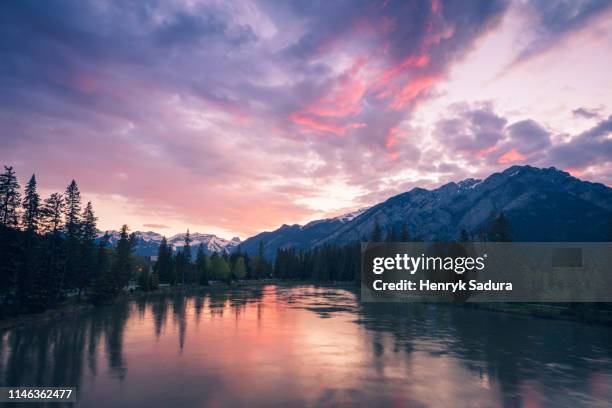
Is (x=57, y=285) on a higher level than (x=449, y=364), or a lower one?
higher

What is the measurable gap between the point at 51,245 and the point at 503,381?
68895 mm

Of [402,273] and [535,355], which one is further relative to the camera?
[402,273]

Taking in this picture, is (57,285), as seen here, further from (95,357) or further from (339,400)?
(339,400)

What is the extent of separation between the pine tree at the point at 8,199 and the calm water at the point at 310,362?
51.4 feet

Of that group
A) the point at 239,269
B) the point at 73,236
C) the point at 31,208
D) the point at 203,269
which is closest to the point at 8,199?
the point at 31,208

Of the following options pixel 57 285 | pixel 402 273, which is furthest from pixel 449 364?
pixel 402 273

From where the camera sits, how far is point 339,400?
2208cm

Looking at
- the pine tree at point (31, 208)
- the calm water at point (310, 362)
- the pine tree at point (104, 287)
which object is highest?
the pine tree at point (31, 208)

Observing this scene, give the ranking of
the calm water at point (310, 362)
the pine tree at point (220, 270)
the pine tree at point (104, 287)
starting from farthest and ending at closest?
1. the pine tree at point (220, 270)
2. the pine tree at point (104, 287)
3. the calm water at point (310, 362)

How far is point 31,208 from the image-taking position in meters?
58.4

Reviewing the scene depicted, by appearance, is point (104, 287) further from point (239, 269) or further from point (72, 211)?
point (239, 269)

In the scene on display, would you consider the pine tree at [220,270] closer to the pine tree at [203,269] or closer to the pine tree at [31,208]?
the pine tree at [203,269]

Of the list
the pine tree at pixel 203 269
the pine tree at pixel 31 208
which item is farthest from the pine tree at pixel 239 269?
the pine tree at pixel 31 208

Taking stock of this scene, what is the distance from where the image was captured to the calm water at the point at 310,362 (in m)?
23.0
